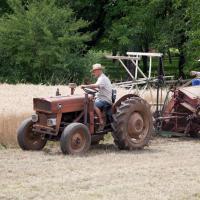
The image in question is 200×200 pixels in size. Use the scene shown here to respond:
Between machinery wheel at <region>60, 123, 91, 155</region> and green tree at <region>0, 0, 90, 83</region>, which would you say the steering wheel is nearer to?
machinery wheel at <region>60, 123, 91, 155</region>

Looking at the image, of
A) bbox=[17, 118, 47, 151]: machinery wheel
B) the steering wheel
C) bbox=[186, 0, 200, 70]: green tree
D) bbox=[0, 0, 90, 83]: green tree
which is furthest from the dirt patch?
bbox=[186, 0, 200, 70]: green tree

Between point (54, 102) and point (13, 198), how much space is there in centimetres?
391

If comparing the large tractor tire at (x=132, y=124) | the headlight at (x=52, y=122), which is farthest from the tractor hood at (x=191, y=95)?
the headlight at (x=52, y=122)

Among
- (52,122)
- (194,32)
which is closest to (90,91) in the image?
(52,122)

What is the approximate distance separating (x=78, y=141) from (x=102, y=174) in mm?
2031

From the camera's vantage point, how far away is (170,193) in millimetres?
7758

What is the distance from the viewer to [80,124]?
36.0 ft

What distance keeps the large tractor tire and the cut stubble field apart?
220 mm

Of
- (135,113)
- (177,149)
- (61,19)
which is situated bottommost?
(177,149)

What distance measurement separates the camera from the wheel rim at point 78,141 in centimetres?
1089

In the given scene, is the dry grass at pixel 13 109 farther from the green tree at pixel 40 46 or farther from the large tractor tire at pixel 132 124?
the green tree at pixel 40 46

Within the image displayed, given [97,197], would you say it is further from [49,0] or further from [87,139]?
[49,0]

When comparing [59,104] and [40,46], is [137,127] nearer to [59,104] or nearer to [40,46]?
[59,104]

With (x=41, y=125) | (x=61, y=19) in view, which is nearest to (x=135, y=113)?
(x=41, y=125)
